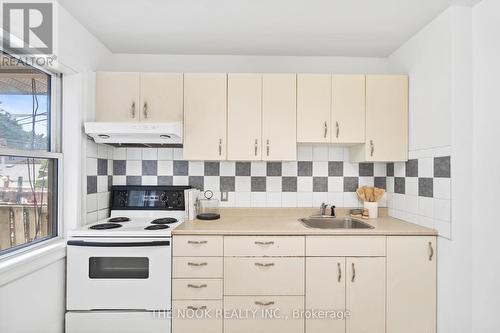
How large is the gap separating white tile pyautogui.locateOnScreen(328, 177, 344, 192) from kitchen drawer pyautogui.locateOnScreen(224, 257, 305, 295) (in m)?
0.92

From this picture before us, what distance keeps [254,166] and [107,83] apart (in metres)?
1.49

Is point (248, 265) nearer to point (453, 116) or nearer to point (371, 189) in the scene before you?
point (371, 189)

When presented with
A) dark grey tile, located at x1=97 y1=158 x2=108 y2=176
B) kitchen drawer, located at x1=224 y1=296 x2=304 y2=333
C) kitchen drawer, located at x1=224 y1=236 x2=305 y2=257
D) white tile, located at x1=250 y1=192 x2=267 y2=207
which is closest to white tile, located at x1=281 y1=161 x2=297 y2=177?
white tile, located at x1=250 y1=192 x2=267 y2=207

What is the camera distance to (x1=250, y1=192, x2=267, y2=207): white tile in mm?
2709

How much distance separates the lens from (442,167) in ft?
6.49

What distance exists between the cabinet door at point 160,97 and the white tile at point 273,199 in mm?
1109

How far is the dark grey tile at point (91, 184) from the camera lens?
2.26 metres

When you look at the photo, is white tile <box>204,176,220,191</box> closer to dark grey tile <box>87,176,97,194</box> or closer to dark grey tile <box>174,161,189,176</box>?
dark grey tile <box>174,161,189,176</box>

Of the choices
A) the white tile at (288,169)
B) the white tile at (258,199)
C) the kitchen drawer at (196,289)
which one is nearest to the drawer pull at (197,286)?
the kitchen drawer at (196,289)

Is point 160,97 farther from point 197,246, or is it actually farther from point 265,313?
point 265,313

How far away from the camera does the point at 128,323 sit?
198cm

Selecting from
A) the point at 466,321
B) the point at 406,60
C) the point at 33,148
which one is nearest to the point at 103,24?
the point at 33,148

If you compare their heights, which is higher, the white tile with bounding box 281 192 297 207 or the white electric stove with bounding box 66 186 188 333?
the white tile with bounding box 281 192 297 207

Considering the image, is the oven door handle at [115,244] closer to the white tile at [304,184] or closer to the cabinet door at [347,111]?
the white tile at [304,184]
